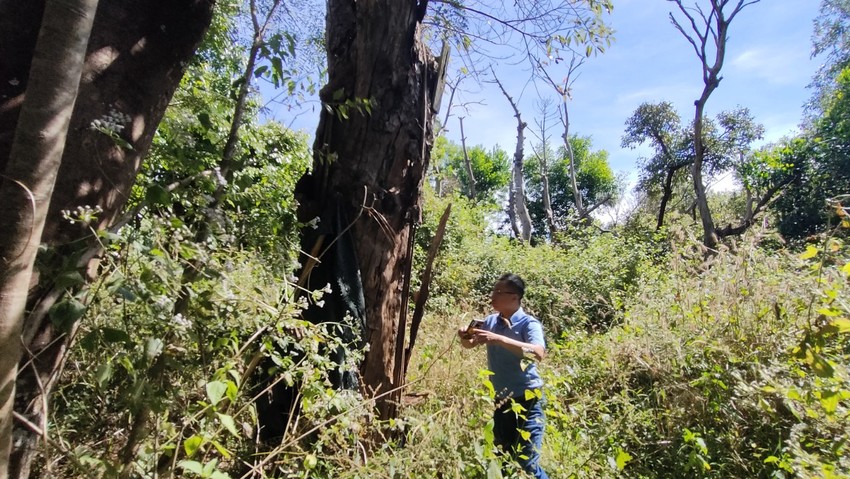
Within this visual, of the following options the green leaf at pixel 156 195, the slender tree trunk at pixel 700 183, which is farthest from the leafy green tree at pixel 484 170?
the green leaf at pixel 156 195

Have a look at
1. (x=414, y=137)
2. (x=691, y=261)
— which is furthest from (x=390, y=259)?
(x=691, y=261)

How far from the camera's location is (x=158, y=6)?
1.45m

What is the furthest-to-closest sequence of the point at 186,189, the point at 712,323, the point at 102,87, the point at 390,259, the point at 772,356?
1. the point at 712,323
2. the point at 772,356
3. the point at 390,259
4. the point at 186,189
5. the point at 102,87

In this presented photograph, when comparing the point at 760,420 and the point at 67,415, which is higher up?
the point at 760,420

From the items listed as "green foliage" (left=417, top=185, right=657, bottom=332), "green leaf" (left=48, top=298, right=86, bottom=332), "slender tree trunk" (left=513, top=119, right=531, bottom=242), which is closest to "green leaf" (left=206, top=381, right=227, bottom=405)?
"green leaf" (left=48, top=298, right=86, bottom=332)

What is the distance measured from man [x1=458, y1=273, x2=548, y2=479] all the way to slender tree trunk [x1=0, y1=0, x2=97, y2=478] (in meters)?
2.31

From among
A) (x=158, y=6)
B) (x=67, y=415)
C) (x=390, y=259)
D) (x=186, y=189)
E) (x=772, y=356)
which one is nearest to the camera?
(x=158, y=6)

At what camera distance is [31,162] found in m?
0.91

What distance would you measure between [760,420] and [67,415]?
3.88 metres

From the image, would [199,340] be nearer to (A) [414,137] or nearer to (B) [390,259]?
(B) [390,259]

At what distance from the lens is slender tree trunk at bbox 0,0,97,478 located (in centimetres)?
89

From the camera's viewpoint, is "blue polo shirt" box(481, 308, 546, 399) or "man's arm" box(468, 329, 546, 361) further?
"blue polo shirt" box(481, 308, 546, 399)

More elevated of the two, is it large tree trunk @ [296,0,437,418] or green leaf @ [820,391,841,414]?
large tree trunk @ [296,0,437,418]

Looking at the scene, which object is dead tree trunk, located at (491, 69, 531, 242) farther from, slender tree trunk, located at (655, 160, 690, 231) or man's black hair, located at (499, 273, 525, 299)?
man's black hair, located at (499, 273, 525, 299)
